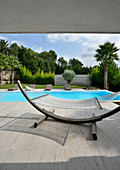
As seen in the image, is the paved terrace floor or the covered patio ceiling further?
the covered patio ceiling

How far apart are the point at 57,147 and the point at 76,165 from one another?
0.44 meters

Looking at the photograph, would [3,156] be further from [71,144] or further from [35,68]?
[35,68]

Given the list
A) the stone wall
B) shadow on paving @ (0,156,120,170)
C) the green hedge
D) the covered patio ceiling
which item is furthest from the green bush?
shadow on paving @ (0,156,120,170)

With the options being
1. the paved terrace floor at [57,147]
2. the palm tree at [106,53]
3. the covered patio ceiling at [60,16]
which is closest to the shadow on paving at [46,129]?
the paved terrace floor at [57,147]

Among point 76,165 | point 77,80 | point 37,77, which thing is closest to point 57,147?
point 76,165

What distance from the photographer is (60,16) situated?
319 centimetres

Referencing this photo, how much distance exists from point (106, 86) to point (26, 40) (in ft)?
79.1

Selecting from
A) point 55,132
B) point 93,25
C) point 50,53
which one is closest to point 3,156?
point 55,132

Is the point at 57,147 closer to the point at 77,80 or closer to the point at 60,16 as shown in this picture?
the point at 60,16

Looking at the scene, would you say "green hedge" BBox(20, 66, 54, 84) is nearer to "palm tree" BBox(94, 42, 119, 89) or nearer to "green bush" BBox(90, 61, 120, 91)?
"green bush" BBox(90, 61, 120, 91)

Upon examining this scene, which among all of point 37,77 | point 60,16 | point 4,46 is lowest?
point 37,77

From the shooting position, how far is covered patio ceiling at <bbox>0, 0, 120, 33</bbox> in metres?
2.68

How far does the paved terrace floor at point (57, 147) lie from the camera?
1396 mm

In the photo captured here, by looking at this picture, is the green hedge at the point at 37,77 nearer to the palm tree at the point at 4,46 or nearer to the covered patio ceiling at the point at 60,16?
the palm tree at the point at 4,46
